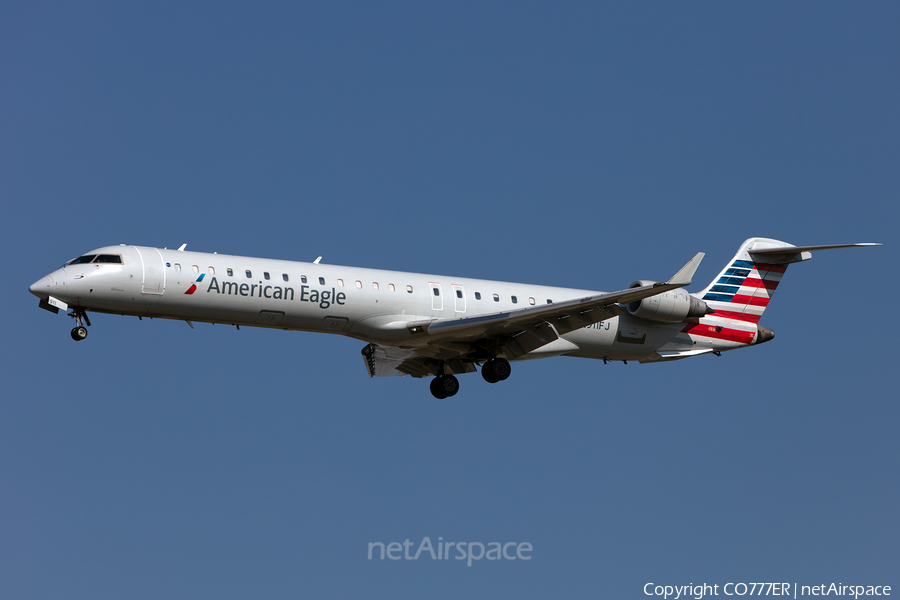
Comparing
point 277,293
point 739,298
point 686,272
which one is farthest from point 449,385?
point 739,298

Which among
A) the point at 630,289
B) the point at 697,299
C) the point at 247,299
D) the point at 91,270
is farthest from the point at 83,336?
the point at 697,299

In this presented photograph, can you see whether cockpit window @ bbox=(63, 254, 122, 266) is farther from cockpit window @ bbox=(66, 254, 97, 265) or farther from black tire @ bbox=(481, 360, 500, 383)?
black tire @ bbox=(481, 360, 500, 383)

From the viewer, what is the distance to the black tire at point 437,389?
91.7ft

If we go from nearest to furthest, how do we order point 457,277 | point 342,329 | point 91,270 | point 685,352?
point 91,270 < point 342,329 < point 457,277 < point 685,352

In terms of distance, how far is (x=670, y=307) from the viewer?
27.5 meters

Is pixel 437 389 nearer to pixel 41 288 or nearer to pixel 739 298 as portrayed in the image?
pixel 739 298

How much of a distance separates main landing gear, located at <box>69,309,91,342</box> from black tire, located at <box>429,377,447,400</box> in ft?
30.2

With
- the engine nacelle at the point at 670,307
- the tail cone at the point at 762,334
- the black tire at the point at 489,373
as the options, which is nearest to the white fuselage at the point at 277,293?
the black tire at the point at 489,373

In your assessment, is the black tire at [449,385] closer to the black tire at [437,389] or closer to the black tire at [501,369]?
the black tire at [437,389]

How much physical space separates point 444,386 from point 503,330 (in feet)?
10.4

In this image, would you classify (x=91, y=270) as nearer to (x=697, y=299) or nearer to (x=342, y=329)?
(x=342, y=329)

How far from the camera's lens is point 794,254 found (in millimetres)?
29438

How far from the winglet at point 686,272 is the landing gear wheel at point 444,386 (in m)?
7.97

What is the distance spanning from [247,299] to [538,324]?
23.0ft
